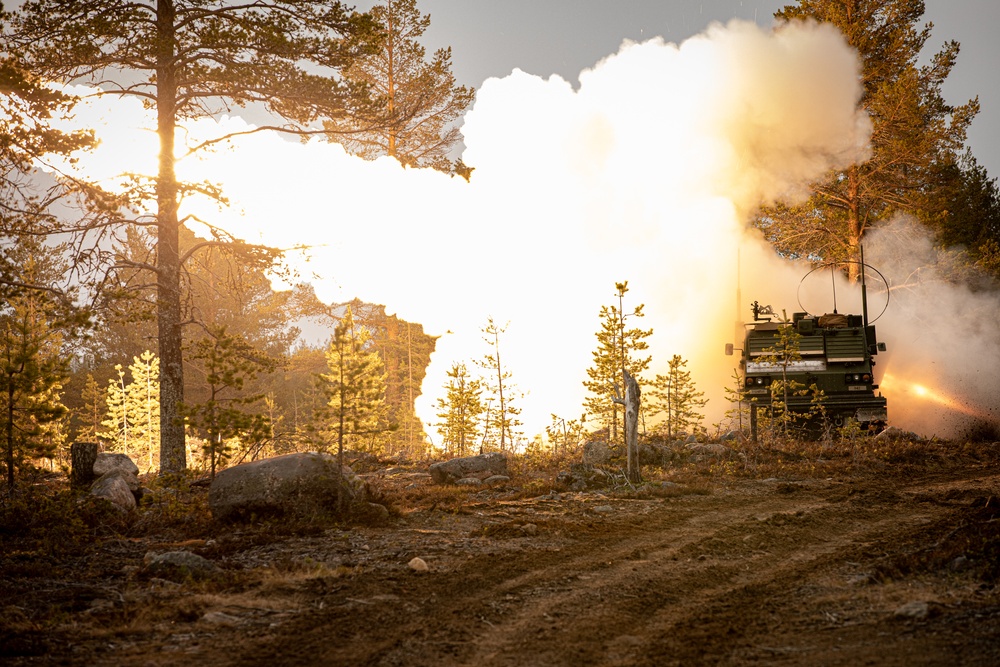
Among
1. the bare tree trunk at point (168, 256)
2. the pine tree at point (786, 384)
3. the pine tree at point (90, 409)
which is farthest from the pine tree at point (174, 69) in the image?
the pine tree at point (90, 409)

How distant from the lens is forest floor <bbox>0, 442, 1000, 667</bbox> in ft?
19.9

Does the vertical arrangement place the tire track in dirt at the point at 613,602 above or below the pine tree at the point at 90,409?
below

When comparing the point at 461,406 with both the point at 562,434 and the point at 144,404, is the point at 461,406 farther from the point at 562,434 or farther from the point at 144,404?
the point at 144,404

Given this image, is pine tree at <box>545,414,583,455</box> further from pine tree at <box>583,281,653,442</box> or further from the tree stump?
the tree stump

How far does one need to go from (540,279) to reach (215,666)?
72.6 feet

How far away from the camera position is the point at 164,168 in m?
16.6

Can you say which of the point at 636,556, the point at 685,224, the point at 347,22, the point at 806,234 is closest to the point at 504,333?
the point at 685,224

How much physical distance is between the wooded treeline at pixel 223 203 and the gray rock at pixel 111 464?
731mm

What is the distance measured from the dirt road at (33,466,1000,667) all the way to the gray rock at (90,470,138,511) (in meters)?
3.73

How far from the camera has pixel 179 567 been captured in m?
8.65

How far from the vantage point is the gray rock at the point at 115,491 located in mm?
12758

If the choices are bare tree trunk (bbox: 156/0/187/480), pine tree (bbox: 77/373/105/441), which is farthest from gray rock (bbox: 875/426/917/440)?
pine tree (bbox: 77/373/105/441)

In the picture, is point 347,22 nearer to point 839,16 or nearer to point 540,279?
point 540,279

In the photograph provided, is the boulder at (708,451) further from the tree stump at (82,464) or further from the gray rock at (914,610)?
the tree stump at (82,464)
